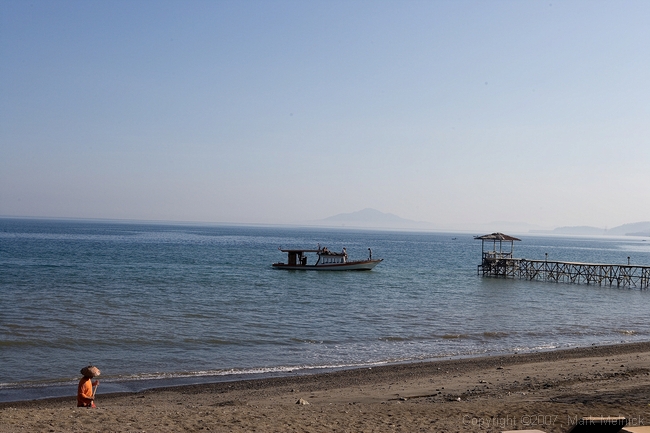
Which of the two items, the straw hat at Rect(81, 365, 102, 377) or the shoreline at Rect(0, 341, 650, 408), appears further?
the shoreline at Rect(0, 341, 650, 408)

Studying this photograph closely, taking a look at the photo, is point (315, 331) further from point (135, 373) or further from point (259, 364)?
point (135, 373)

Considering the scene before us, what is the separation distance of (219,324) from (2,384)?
10.3m

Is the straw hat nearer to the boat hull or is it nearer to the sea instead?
the sea

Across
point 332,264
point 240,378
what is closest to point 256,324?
point 240,378

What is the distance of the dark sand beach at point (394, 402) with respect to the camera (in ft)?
30.3

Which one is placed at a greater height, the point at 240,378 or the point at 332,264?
the point at 332,264

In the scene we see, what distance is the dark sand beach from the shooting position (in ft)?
30.3

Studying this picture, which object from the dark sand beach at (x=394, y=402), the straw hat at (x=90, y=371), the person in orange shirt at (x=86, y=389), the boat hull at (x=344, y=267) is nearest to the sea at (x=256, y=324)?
the dark sand beach at (x=394, y=402)

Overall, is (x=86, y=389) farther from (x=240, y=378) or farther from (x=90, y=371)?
(x=240, y=378)

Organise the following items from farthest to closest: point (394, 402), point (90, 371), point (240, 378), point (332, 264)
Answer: point (332, 264)
point (240, 378)
point (394, 402)
point (90, 371)

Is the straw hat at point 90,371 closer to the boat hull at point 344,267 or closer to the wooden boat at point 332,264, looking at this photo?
the wooden boat at point 332,264

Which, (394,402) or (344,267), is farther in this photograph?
(344,267)

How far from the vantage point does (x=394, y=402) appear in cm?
1182

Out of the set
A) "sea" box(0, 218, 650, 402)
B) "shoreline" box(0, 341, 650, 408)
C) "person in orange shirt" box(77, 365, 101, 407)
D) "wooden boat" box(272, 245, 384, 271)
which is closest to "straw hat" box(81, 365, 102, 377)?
"person in orange shirt" box(77, 365, 101, 407)
